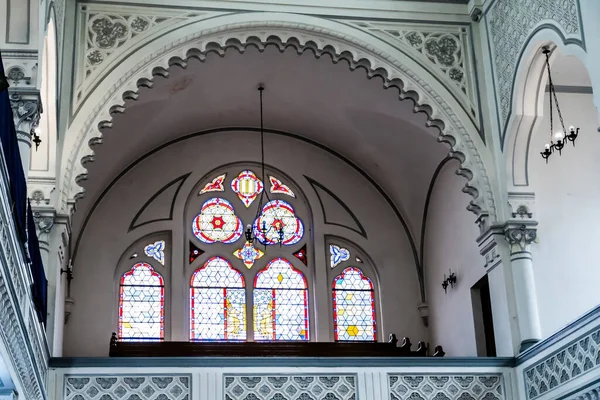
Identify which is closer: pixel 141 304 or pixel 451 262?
pixel 451 262

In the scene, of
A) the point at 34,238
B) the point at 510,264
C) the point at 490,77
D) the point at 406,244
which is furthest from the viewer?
the point at 406,244

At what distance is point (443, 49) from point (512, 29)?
1079 mm

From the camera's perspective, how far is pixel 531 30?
1105 cm

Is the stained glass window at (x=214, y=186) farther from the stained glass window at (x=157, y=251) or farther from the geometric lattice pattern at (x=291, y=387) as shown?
the geometric lattice pattern at (x=291, y=387)

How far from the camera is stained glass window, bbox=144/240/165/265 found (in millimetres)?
15117

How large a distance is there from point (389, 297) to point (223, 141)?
358 centimetres

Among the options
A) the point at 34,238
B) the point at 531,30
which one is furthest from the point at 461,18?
the point at 34,238

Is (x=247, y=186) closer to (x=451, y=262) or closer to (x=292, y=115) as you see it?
(x=292, y=115)

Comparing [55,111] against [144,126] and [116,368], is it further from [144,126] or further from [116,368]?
[144,126]

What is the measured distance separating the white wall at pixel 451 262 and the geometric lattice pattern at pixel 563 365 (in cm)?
226

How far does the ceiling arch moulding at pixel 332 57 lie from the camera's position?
11.7 m

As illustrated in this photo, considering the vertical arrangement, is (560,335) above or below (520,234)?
below

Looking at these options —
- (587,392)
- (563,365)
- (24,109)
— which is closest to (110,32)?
(24,109)

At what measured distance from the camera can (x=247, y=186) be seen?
15836 millimetres
